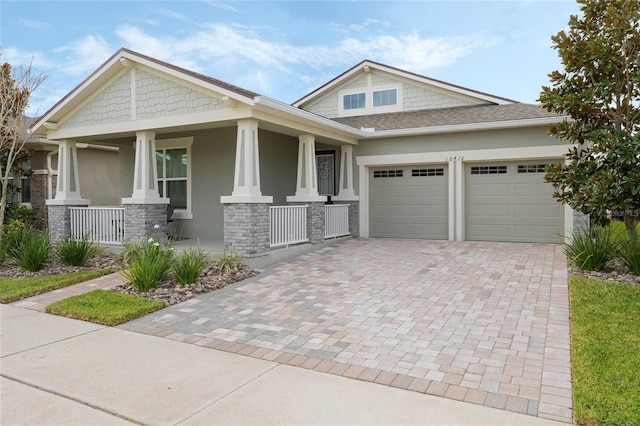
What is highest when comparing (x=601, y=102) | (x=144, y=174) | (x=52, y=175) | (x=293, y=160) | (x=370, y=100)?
(x=370, y=100)

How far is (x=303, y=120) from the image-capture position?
10.5 m

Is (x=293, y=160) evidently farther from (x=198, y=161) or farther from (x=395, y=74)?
(x=395, y=74)

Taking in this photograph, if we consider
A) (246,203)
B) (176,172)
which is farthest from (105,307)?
(176,172)

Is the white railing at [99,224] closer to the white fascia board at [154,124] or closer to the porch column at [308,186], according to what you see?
the white fascia board at [154,124]

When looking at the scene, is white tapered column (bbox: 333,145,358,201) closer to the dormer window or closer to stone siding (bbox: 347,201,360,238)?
stone siding (bbox: 347,201,360,238)

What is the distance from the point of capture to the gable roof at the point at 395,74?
1485 centimetres

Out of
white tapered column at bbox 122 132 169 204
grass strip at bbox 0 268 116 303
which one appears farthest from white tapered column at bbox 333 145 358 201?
grass strip at bbox 0 268 116 303

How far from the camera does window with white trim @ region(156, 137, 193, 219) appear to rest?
42.0 feet

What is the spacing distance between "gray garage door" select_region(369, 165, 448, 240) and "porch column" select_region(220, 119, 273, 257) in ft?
16.8

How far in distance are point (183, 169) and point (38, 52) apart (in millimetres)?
4701

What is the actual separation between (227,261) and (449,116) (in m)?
8.48

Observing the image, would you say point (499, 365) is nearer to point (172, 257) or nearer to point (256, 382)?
point (256, 382)

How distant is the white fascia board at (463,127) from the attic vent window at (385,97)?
3.57m

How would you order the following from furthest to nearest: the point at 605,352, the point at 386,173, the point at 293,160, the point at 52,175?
the point at 52,175 → the point at 293,160 → the point at 386,173 → the point at 605,352
